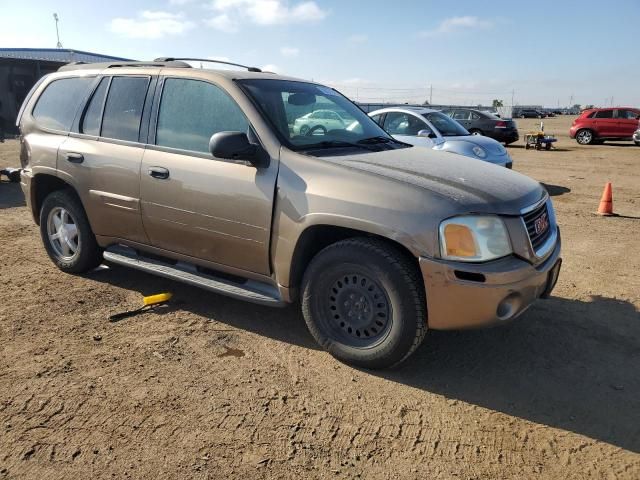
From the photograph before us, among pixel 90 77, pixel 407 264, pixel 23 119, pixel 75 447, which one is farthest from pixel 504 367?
pixel 23 119

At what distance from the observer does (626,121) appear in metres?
21.9

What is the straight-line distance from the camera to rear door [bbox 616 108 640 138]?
71.6 ft

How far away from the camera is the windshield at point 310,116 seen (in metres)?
3.65

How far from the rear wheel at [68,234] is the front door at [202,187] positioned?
937 mm

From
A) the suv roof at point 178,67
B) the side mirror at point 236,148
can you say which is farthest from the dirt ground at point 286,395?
the suv roof at point 178,67

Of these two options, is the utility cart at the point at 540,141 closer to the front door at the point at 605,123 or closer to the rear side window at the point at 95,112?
the front door at the point at 605,123

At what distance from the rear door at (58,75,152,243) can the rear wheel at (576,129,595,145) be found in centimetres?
2321

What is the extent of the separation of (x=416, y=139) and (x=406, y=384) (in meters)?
7.06

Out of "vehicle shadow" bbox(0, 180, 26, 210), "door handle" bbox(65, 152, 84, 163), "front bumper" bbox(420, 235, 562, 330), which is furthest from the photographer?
"vehicle shadow" bbox(0, 180, 26, 210)

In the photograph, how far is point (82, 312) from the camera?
4125 mm

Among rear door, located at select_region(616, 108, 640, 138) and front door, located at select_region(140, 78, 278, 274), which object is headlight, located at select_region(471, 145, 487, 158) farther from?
rear door, located at select_region(616, 108, 640, 138)

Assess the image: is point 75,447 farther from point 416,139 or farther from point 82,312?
point 416,139


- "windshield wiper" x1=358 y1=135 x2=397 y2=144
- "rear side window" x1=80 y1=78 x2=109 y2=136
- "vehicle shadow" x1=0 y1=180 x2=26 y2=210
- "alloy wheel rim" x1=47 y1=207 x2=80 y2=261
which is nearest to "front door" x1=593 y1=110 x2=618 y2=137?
"windshield wiper" x1=358 y1=135 x2=397 y2=144

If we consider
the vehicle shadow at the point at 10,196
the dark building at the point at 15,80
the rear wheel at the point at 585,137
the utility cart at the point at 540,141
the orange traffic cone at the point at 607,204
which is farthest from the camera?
the rear wheel at the point at 585,137
